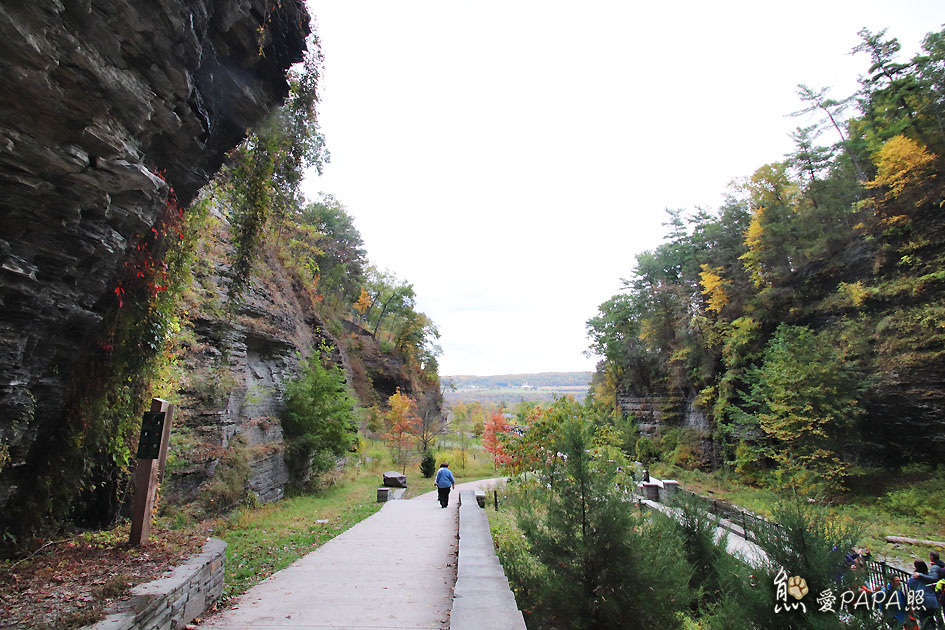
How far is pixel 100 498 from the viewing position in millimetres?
6039

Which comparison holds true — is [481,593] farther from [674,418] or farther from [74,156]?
[674,418]

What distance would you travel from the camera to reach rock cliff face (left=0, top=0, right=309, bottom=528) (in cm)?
364

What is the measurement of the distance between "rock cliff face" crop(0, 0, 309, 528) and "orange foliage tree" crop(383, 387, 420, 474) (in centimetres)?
2093

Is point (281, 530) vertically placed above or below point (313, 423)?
below

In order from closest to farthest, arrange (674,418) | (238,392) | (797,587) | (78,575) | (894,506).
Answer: (797,587) → (78,575) → (238,392) → (894,506) → (674,418)

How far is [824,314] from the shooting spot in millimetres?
18422

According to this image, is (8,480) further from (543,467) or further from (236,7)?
(236,7)

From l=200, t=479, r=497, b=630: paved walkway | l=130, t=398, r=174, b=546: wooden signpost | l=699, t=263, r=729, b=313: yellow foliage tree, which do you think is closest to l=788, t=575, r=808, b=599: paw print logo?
l=200, t=479, r=497, b=630: paved walkway

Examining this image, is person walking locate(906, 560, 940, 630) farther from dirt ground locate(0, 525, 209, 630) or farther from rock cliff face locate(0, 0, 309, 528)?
rock cliff face locate(0, 0, 309, 528)

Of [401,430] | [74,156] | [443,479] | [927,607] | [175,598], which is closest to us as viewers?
[175,598]

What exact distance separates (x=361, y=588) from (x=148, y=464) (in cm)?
309

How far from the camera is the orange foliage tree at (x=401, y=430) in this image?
25.2m

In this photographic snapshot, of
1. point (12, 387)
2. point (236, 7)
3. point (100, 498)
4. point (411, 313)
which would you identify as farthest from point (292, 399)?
point (411, 313)

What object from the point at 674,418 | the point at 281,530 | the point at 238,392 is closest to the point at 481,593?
the point at 281,530
